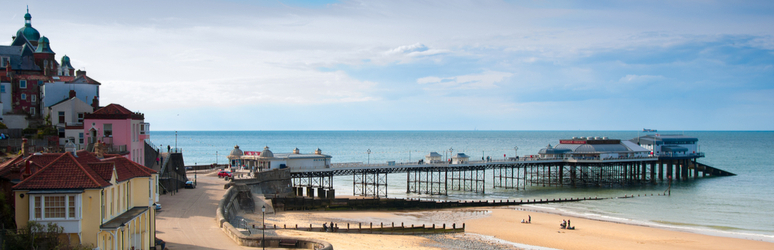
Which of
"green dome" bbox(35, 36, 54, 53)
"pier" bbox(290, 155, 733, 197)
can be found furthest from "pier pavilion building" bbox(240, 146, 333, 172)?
"green dome" bbox(35, 36, 54, 53)

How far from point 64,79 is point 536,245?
4609 cm

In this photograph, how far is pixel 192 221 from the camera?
3441cm

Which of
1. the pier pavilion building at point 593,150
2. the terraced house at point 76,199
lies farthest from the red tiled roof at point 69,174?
the pier pavilion building at point 593,150

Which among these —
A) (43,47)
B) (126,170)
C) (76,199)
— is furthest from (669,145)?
(76,199)

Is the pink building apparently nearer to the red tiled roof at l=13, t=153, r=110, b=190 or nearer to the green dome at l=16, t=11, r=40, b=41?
the red tiled roof at l=13, t=153, r=110, b=190

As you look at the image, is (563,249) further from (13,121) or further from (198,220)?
(13,121)

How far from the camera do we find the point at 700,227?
47.3 metres

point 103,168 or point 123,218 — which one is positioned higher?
point 103,168

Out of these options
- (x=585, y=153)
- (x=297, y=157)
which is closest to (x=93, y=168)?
(x=297, y=157)

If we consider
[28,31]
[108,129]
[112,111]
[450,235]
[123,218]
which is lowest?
[450,235]

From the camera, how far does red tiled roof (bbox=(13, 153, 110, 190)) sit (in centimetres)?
1944

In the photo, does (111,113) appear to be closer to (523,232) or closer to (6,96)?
(6,96)

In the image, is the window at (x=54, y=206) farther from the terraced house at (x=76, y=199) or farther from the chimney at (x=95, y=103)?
the chimney at (x=95, y=103)

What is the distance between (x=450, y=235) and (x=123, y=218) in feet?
81.7
